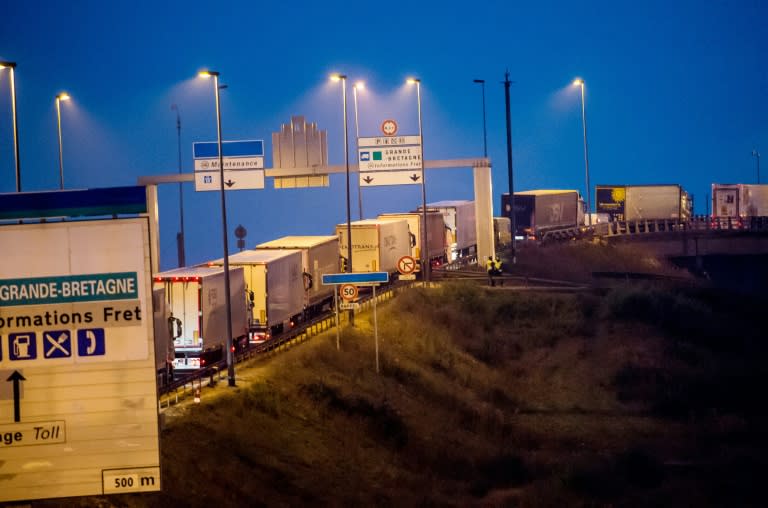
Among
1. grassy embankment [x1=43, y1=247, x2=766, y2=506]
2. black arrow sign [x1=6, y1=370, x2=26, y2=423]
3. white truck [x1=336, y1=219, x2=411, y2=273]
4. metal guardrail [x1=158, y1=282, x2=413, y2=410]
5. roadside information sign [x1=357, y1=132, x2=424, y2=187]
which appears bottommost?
grassy embankment [x1=43, y1=247, x2=766, y2=506]

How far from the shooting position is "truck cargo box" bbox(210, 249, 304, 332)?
34.1 m

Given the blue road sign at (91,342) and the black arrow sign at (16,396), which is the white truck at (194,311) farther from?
the black arrow sign at (16,396)

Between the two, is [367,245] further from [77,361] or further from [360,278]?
[77,361]

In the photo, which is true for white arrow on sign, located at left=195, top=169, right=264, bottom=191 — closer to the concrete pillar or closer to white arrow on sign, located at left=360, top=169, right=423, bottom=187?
white arrow on sign, located at left=360, top=169, right=423, bottom=187

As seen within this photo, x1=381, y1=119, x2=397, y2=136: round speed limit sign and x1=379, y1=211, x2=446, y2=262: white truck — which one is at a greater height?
x1=381, y1=119, x2=397, y2=136: round speed limit sign

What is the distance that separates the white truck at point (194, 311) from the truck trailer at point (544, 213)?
42208 mm

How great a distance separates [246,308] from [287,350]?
2.12 metres

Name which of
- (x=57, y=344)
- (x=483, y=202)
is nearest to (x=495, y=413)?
(x=483, y=202)

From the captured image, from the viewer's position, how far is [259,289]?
3425 centimetres

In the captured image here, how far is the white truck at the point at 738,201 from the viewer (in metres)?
81.9

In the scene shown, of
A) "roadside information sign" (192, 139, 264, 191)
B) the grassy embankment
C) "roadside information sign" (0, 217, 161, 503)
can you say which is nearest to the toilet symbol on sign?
"roadside information sign" (0, 217, 161, 503)

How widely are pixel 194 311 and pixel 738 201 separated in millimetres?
60866

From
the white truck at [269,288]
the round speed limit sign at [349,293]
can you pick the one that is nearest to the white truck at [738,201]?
the white truck at [269,288]

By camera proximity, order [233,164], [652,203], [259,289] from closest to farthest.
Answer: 1. [259,289]
2. [233,164]
3. [652,203]
